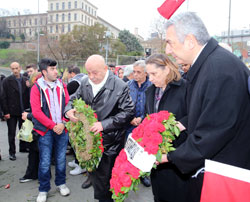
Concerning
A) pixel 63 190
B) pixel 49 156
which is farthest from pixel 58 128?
pixel 63 190

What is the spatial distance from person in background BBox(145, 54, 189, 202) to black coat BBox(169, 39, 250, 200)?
0.71 meters

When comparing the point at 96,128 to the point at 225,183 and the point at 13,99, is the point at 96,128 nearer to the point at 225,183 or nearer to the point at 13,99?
the point at 225,183

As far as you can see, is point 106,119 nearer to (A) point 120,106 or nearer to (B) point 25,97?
(A) point 120,106

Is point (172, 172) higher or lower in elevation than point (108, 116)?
lower

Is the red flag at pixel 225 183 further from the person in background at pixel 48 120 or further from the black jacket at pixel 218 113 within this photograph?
the person in background at pixel 48 120

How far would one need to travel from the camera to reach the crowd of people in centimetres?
149

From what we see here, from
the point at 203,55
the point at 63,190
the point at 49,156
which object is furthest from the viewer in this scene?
the point at 63,190

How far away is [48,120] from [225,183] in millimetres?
2893

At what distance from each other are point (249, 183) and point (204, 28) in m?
1.13

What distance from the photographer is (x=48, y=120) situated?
12.0ft

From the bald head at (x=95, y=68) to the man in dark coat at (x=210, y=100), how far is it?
1443 mm

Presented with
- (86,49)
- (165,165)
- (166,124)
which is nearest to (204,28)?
(166,124)

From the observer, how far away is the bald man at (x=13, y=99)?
575 centimetres

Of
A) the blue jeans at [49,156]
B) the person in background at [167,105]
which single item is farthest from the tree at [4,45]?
the person in background at [167,105]
